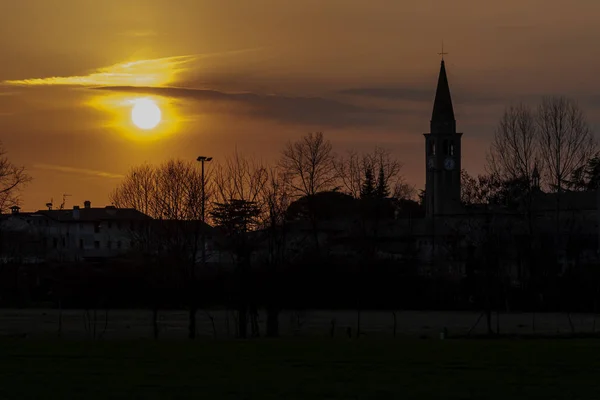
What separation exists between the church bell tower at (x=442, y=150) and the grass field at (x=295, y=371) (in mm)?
127888

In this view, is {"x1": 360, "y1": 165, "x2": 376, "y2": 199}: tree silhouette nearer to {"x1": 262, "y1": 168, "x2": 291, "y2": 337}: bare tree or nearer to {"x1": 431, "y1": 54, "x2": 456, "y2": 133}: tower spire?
{"x1": 431, "y1": 54, "x2": 456, "y2": 133}: tower spire

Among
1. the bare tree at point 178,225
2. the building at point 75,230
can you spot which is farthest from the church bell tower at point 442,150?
the bare tree at point 178,225

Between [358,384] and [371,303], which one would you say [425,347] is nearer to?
[358,384]

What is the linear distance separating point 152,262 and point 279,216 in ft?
48.2

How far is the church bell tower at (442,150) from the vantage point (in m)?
159

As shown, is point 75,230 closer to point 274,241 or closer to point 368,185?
point 368,185

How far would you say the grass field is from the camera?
19922 mm

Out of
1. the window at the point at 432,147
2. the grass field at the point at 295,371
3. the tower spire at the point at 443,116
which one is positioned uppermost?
the tower spire at the point at 443,116

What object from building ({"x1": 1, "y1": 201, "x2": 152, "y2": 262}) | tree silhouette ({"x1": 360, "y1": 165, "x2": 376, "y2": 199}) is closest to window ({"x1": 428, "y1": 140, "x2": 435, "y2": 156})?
tree silhouette ({"x1": 360, "y1": 165, "x2": 376, "y2": 199})

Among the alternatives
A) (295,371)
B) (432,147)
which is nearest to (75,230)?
(432,147)

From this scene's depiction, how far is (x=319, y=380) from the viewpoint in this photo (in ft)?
71.8

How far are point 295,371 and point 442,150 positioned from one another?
142374mm

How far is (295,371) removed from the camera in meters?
23.6

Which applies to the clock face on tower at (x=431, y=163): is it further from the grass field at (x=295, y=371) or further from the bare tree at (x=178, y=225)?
the grass field at (x=295, y=371)
